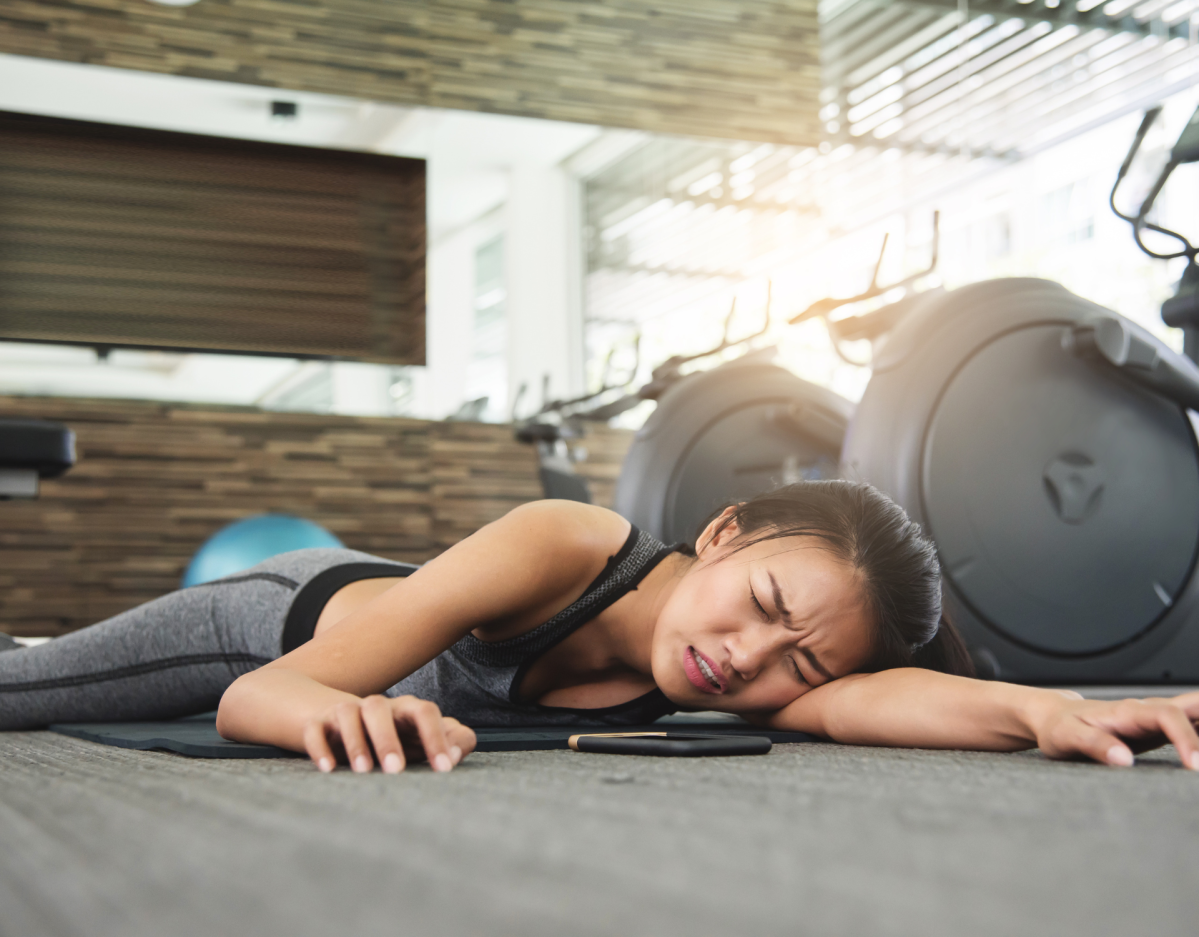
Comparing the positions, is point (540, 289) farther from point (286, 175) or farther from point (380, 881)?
point (380, 881)

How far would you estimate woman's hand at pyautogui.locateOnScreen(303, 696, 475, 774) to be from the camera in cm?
83

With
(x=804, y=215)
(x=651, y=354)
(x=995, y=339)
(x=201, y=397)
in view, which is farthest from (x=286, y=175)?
(x=995, y=339)

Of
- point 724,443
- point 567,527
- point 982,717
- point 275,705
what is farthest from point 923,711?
point 724,443

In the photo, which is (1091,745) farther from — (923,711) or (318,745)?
(318,745)

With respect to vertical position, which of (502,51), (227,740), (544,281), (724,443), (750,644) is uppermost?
(502,51)

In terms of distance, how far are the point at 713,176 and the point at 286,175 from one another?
2062 millimetres

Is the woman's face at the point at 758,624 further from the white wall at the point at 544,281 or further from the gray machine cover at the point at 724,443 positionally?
the white wall at the point at 544,281

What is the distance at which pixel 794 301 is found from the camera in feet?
17.9

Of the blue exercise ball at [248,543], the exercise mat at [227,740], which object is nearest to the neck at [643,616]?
the exercise mat at [227,740]

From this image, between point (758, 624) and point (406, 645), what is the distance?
0.36 meters

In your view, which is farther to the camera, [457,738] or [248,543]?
[248,543]

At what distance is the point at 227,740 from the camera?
1.11 m

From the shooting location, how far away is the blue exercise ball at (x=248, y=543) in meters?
3.66

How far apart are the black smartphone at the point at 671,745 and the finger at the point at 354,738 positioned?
0.29m
